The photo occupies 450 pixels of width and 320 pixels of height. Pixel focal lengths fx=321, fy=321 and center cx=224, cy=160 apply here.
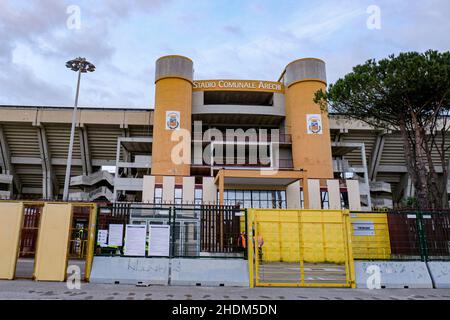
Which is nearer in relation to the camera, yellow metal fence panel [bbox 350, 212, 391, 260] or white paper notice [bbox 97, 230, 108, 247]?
white paper notice [bbox 97, 230, 108, 247]

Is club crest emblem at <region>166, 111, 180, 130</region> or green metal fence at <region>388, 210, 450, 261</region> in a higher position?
club crest emblem at <region>166, 111, 180, 130</region>

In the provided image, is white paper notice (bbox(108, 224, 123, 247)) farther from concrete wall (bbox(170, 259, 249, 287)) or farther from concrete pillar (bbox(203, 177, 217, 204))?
concrete pillar (bbox(203, 177, 217, 204))

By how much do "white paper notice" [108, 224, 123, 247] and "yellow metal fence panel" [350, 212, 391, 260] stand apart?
21.1 feet

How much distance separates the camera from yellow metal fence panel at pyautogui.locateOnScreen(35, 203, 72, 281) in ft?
27.8

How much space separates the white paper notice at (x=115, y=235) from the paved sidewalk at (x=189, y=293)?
112 cm

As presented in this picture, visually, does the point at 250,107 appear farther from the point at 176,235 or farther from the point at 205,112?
the point at 176,235

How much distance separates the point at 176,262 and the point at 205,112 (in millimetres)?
24322

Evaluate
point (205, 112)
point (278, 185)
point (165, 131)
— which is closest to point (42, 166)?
point (165, 131)

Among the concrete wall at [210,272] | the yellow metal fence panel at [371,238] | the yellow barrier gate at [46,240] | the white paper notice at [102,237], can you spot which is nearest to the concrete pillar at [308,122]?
the yellow metal fence panel at [371,238]

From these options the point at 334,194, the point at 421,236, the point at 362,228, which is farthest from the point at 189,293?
the point at 334,194

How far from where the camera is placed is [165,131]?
29.4m

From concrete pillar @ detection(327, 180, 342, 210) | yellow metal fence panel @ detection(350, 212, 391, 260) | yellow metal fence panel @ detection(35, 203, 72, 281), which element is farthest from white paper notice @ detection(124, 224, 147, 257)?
concrete pillar @ detection(327, 180, 342, 210)

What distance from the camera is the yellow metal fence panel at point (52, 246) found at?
8.47 meters

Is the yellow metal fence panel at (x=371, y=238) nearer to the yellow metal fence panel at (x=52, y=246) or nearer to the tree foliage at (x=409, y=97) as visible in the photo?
the yellow metal fence panel at (x=52, y=246)
